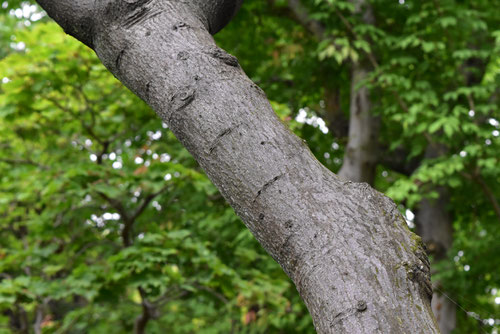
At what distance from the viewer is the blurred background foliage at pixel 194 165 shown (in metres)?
4.77

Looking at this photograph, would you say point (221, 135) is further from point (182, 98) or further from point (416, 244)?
point (416, 244)

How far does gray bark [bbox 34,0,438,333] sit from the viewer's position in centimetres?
104

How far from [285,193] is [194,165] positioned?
5.62 metres

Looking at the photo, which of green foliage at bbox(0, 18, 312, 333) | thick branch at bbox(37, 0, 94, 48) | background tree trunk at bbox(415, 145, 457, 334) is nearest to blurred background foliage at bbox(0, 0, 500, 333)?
green foliage at bbox(0, 18, 312, 333)

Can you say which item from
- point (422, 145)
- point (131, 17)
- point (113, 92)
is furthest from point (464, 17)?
point (131, 17)

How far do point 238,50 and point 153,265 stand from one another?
3659 millimetres

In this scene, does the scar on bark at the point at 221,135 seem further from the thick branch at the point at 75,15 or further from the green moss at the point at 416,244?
the thick branch at the point at 75,15

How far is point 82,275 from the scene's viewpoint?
4.73 m

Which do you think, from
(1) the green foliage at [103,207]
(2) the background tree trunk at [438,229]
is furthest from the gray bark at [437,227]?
(1) the green foliage at [103,207]

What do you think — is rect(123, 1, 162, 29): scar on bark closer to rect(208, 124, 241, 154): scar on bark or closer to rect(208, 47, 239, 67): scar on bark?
rect(208, 47, 239, 67): scar on bark

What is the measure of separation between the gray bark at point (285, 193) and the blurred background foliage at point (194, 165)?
318cm

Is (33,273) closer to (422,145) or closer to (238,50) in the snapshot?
(238,50)

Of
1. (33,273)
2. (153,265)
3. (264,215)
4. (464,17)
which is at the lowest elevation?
(33,273)

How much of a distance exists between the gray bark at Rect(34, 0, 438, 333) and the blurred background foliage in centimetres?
318
